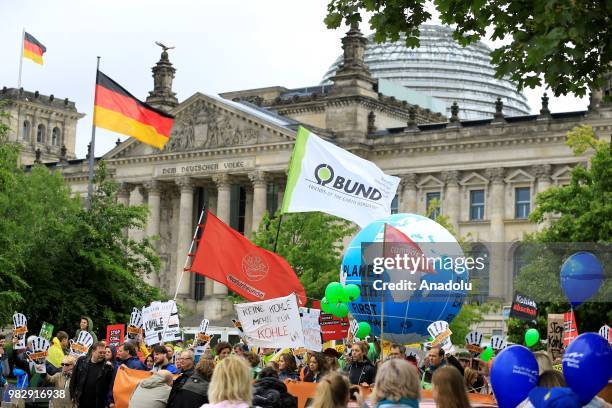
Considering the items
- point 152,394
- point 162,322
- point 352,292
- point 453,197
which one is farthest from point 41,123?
point 152,394

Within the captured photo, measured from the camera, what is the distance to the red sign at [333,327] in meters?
29.4

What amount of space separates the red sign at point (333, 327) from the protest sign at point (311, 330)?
3562mm

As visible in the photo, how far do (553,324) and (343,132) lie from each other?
4978 cm

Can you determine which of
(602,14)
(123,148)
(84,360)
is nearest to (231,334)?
(123,148)

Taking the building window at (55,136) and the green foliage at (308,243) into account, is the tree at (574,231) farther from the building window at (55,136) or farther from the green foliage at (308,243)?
the building window at (55,136)

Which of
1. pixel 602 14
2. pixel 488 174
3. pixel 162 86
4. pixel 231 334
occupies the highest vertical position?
pixel 162 86

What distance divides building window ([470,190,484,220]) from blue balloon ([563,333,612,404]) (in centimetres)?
6079

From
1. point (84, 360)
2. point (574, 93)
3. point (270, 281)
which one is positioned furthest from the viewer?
point (270, 281)

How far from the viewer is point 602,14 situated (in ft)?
48.2

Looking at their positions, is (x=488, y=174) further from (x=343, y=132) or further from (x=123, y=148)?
(x=123, y=148)

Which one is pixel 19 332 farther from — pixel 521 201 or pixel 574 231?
pixel 521 201

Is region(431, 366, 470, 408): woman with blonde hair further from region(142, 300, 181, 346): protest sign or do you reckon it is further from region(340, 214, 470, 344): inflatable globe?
region(142, 300, 181, 346): protest sign

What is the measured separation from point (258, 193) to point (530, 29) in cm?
6289

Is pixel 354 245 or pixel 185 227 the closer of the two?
pixel 354 245
